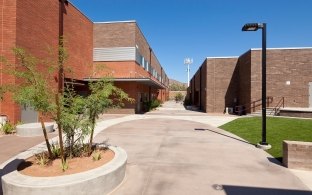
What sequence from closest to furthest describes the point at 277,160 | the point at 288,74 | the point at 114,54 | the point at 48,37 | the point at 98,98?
the point at 98,98
the point at 277,160
the point at 48,37
the point at 288,74
the point at 114,54

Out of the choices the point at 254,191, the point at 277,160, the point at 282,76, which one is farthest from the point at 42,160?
the point at 282,76

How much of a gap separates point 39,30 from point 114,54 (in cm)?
1118

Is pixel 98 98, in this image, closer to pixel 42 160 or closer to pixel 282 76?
pixel 42 160

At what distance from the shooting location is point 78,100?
283 inches

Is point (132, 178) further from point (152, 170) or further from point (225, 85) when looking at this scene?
point (225, 85)

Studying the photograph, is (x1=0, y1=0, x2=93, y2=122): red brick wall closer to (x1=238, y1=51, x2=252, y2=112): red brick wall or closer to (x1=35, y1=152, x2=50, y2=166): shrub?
(x1=35, y1=152, x2=50, y2=166): shrub

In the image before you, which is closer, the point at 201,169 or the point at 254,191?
the point at 254,191

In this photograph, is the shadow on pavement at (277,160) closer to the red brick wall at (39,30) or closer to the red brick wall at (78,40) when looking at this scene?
the red brick wall at (39,30)

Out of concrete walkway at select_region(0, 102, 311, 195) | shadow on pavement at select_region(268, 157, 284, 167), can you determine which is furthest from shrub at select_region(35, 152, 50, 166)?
shadow on pavement at select_region(268, 157, 284, 167)

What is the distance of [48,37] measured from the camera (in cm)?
1928

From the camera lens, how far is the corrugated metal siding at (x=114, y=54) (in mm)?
28078

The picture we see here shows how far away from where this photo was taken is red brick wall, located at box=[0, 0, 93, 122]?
15391 millimetres

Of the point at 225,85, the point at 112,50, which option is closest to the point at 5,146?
the point at 112,50

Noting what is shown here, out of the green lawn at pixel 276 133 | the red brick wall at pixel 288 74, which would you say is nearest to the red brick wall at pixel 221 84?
the red brick wall at pixel 288 74
